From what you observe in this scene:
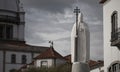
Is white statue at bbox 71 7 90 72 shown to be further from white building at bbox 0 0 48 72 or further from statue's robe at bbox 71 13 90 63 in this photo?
white building at bbox 0 0 48 72

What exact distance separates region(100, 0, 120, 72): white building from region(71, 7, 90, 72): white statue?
58.0 ft

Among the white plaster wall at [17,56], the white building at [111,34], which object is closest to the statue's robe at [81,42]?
the white building at [111,34]

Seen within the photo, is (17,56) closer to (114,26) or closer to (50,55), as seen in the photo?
(50,55)

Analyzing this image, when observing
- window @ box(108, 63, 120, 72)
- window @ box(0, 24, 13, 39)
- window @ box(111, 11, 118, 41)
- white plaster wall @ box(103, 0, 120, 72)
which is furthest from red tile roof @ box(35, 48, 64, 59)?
window @ box(111, 11, 118, 41)

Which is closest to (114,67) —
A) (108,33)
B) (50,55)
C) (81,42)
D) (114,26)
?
(108,33)

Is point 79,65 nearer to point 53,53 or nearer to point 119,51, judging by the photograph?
point 119,51

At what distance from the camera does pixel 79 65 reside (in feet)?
93.6

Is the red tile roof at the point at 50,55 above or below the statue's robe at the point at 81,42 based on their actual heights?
below

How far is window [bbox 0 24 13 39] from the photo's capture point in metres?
124

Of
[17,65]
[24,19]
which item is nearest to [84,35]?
[17,65]

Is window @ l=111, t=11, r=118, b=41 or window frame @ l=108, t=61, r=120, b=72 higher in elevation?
window @ l=111, t=11, r=118, b=41

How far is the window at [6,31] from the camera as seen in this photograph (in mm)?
123750

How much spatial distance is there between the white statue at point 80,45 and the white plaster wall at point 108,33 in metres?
19.9

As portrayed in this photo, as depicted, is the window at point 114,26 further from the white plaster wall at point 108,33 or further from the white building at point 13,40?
the white building at point 13,40
